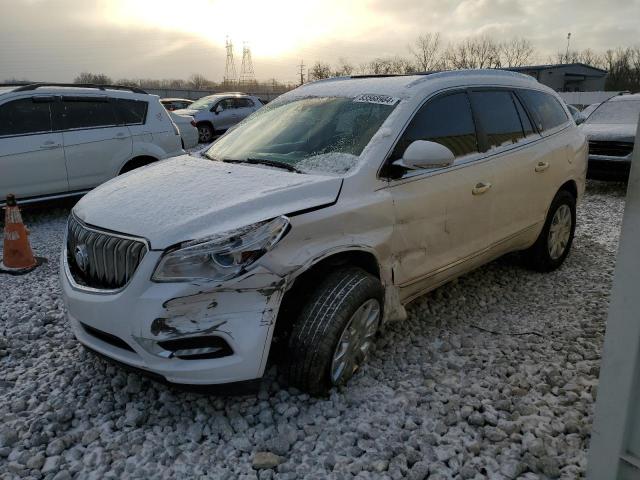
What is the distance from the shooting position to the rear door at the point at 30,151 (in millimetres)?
6492

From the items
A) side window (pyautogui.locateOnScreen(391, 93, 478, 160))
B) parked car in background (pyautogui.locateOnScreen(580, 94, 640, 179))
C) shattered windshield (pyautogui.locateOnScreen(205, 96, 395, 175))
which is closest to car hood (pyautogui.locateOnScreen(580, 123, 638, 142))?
parked car in background (pyautogui.locateOnScreen(580, 94, 640, 179))

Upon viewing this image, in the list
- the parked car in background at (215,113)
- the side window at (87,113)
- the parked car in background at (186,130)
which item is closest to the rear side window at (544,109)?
the side window at (87,113)

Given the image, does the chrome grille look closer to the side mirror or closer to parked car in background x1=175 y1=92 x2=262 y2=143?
the side mirror

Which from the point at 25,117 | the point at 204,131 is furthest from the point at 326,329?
the point at 204,131

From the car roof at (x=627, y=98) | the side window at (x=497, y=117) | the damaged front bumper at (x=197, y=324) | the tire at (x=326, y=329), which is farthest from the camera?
the car roof at (x=627, y=98)

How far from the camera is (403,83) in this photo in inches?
140

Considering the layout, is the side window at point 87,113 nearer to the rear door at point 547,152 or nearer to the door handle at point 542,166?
the rear door at point 547,152

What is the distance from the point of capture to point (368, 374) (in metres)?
3.16

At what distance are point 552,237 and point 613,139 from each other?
5657 millimetres

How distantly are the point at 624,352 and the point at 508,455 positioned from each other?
0.91m

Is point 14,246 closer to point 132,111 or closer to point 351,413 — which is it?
point 132,111

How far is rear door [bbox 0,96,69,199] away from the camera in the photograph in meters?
6.49

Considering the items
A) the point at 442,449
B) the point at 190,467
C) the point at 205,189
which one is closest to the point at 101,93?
the point at 205,189

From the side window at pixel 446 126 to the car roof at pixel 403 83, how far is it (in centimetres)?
11
